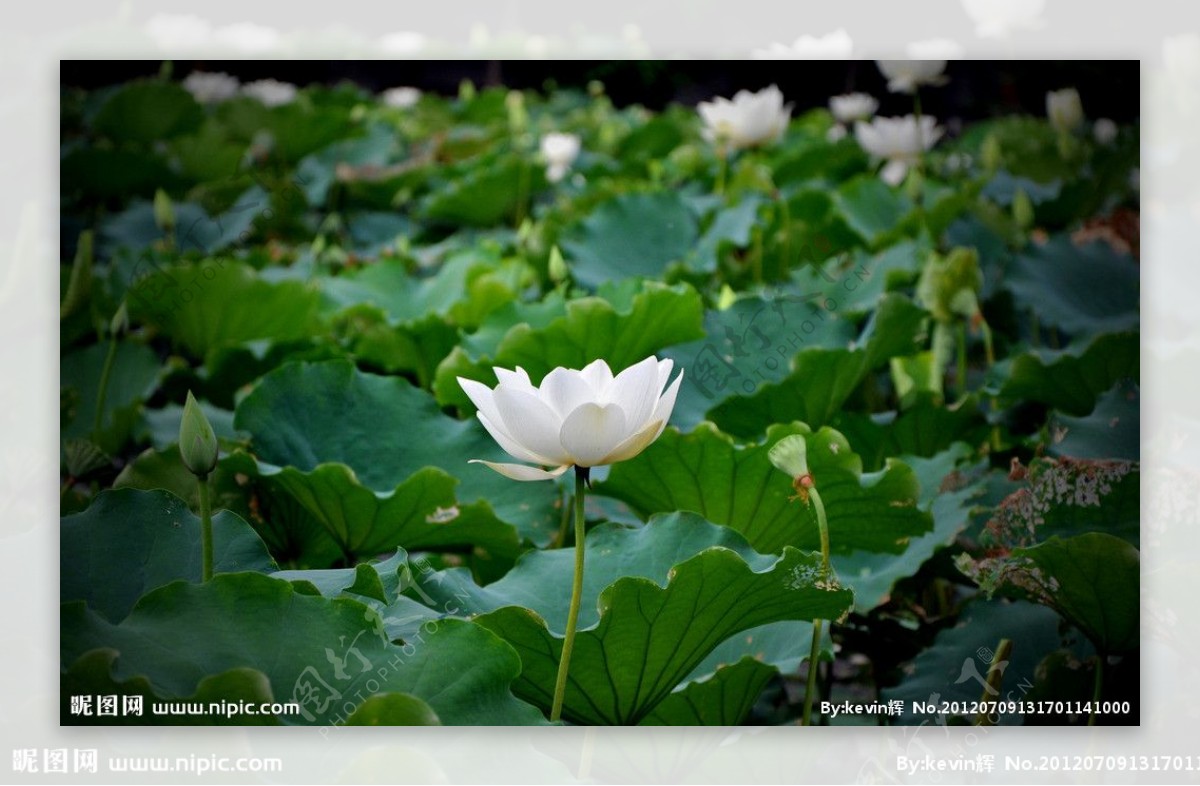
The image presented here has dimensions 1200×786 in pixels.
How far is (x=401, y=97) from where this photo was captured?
3.46 metres

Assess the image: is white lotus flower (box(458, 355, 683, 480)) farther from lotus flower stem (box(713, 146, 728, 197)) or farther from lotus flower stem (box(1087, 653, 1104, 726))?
lotus flower stem (box(713, 146, 728, 197))

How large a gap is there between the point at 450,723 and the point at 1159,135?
114 centimetres

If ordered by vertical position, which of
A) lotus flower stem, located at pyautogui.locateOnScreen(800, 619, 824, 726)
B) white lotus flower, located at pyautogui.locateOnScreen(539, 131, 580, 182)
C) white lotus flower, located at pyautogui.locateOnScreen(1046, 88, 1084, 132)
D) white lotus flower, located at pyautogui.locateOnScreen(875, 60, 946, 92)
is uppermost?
white lotus flower, located at pyautogui.locateOnScreen(539, 131, 580, 182)

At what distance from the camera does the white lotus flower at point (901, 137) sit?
7.62 ft

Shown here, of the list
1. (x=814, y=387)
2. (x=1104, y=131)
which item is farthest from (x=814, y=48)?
(x=814, y=387)

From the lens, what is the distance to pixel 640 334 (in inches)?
61.2

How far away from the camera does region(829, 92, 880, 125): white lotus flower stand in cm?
219

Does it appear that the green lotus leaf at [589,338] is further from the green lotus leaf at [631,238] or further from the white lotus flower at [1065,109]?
the white lotus flower at [1065,109]

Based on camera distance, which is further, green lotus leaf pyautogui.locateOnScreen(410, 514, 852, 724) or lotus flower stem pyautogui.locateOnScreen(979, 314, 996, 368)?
lotus flower stem pyautogui.locateOnScreen(979, 314, 996, 368)

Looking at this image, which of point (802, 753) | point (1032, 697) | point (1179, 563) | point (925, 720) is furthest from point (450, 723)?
point (1179, 563)

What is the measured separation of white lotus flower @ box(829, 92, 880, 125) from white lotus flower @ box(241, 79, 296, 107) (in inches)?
38.1

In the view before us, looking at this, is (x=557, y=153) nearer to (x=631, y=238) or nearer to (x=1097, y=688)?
(x=631, y=238)

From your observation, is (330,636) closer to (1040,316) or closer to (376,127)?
(1040,316)

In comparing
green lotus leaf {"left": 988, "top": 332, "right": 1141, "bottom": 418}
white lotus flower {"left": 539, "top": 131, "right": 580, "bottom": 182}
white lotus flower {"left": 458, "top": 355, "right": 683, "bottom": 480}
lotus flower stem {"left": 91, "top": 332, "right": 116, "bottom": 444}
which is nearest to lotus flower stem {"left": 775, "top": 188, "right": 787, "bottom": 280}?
white lotus flower {"left": 539, "top": 131, "right": 580, "bottom": 182}
